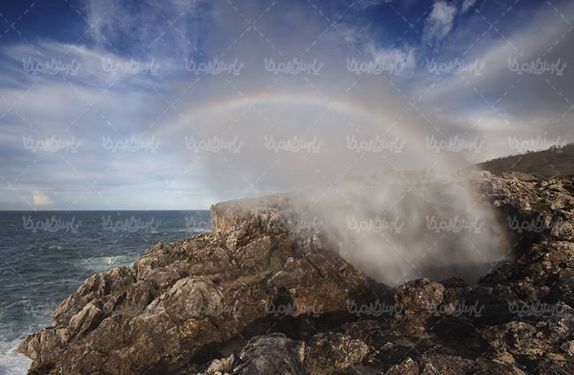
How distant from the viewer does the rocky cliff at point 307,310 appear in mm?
18422

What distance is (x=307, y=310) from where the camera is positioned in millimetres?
29984

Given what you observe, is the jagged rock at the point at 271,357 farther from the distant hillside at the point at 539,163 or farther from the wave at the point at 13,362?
the distant hillside at the point at 539,163

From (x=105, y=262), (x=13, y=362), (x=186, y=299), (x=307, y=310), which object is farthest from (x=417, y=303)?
(x=105, y=262)

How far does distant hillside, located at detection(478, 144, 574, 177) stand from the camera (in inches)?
2486

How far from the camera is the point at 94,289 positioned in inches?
1358

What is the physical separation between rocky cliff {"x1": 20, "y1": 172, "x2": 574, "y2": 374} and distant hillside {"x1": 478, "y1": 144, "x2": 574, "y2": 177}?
74.9 ft

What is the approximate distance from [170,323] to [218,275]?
22.6 ft

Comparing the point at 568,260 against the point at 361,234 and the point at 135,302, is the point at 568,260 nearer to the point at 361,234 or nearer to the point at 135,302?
the point at 361,234

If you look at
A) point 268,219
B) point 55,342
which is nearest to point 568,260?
point 268,219

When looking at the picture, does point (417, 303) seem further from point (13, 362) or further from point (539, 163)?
point (539, 163)

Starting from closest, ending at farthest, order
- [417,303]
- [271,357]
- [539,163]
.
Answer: [271,357] < [417,303] < [539,163]

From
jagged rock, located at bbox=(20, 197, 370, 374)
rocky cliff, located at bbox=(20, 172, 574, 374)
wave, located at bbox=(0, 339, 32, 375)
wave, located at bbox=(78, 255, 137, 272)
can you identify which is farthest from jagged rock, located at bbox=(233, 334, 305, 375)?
wave, located at bbox=(78, 255, 137, 272)

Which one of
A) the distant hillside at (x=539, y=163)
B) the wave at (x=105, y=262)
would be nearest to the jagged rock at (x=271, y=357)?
the distant hillside at (x=539, y=163)

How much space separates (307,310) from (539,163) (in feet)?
212
